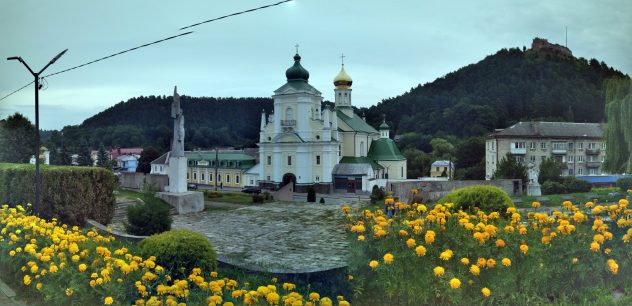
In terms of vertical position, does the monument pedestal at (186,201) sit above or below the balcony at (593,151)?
below

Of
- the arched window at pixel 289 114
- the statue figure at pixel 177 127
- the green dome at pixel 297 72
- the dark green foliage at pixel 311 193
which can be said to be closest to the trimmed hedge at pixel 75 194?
the statue figure at pixel 177 127

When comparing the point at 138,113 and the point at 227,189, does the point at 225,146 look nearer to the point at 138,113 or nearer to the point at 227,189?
the point at 227,189

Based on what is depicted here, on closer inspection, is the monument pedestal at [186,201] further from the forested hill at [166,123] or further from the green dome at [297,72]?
the green dome at [297,72]

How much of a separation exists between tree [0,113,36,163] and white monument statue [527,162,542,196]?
613cm

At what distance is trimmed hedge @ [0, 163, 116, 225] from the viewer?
748 centimetres

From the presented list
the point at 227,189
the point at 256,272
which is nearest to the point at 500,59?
the point at 256,272

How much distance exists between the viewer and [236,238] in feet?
18.1

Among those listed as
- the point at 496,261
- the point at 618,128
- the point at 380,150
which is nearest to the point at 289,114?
the point at 618,128

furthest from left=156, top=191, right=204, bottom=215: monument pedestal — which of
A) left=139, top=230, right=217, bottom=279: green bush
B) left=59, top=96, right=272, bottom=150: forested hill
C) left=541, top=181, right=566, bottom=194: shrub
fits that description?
left=541, top=181, right=566, bottom=194: shrub

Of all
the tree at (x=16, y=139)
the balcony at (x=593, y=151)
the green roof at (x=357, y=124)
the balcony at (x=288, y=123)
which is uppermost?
the green roof at (x=357, y=124)

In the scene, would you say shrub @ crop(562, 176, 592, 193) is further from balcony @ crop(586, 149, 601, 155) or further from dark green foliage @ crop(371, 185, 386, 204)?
dark green foliage @ crop(371, 185, 386, 204)

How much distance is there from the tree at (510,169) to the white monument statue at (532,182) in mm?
67

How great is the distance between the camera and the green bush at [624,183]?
5648 millimetres

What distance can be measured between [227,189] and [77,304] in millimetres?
3176
